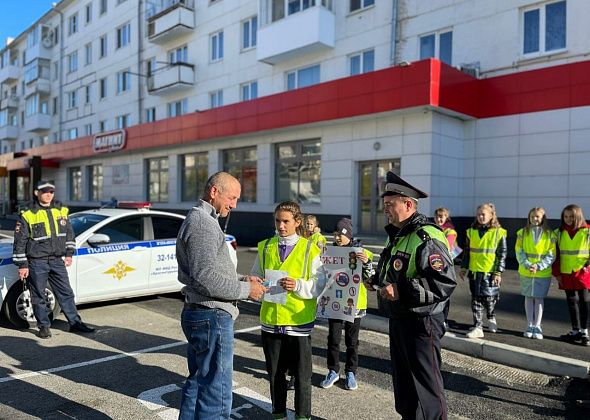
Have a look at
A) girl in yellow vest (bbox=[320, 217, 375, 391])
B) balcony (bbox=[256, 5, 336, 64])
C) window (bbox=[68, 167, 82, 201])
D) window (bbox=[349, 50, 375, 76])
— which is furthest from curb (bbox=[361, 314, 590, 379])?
window (bbox=[68, 167, 82, 201])

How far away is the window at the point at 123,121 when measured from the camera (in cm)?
2795

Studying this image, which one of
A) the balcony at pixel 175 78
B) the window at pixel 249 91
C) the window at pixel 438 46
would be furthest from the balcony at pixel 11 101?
the window at pixel 438 46

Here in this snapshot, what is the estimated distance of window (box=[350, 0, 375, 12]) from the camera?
53.7 feet

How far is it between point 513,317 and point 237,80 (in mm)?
16864

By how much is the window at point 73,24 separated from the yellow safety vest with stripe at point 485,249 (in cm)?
3572

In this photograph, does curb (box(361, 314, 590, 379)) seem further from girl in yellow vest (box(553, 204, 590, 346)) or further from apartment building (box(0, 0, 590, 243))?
apartment building (box(0, 0, 590, 243))

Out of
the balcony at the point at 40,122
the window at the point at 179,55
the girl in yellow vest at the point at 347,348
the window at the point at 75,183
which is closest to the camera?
the girl in yellow vest at the point at 347,348

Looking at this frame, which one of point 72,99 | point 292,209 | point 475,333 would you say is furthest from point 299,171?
point 72,99

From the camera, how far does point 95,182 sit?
29438 millimetres

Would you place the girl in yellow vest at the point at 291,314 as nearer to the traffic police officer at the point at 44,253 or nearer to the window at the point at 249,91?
the traffic police officer at the point at 44,253

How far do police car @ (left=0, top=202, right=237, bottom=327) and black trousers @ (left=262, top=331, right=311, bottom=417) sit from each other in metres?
3.05

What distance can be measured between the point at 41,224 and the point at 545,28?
43.6ft

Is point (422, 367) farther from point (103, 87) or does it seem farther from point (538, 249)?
point (103, 87)

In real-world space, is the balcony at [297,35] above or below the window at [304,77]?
above
